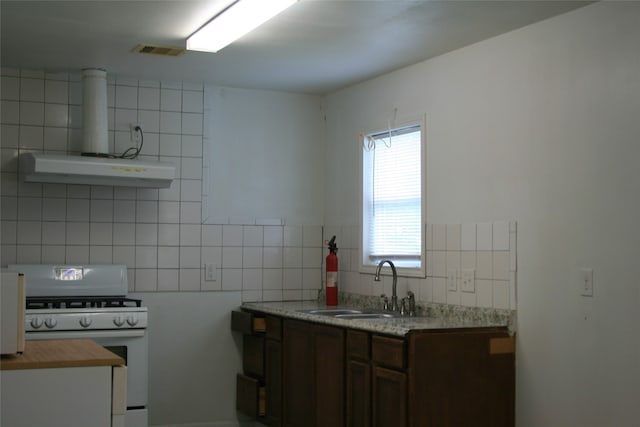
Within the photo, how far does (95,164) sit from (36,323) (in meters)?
1.02

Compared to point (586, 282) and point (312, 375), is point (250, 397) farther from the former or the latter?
point (586, 282)

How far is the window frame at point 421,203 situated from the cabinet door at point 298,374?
732 mm

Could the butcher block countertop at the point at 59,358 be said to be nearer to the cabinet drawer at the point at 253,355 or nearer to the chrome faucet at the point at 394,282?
the chrome faucet at the point at 394,282

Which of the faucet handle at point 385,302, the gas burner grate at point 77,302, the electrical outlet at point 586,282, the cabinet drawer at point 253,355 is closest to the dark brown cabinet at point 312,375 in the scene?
the cabinet drawer at point 253,355

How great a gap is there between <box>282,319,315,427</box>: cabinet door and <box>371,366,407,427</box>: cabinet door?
0.74 meters

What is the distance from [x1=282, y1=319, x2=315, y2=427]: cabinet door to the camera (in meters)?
4.84

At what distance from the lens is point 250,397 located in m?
5.55

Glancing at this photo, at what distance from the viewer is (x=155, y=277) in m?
5.61

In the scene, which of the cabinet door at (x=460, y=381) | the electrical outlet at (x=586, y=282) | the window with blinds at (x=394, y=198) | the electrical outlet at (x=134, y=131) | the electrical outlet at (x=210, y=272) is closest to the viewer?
the electrical outlet at (x=586, y=282)

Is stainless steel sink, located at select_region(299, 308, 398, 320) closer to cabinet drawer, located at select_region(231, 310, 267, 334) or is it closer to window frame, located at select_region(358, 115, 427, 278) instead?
window frame, located at select_region(358, 115, 427, 278)

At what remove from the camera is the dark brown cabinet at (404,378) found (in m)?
3.91

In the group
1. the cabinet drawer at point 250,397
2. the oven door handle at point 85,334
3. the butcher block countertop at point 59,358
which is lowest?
the cabinet drawer at point 250,397

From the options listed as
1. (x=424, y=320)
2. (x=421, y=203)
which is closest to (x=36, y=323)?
(x=424, y=320)

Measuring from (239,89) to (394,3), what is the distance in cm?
232
